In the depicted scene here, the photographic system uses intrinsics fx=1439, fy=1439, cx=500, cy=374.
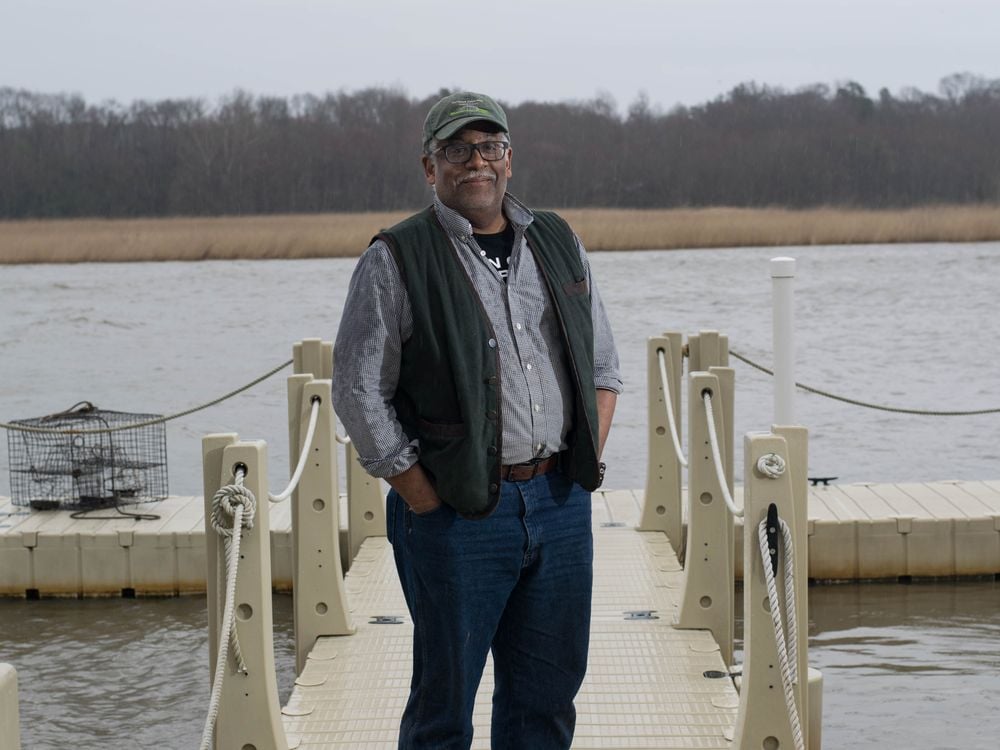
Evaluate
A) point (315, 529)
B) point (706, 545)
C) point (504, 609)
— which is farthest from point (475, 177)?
point (706, 545)

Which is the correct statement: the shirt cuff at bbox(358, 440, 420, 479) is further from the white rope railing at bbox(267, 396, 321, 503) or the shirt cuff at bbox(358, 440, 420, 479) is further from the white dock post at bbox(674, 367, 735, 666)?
the white dock post at bbox(674, 367, 735, 666)

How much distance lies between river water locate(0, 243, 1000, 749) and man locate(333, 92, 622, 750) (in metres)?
3.11

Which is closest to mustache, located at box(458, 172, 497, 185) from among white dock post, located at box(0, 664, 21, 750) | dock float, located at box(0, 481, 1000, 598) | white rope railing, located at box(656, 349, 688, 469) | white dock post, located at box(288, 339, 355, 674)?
white dock post, located at box(0, 664, 21, 750)

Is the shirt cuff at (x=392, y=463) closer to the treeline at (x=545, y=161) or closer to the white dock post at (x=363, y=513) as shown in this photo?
the white dock post at (x=363, y=513)

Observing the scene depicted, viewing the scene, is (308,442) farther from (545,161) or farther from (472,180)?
(545,161)

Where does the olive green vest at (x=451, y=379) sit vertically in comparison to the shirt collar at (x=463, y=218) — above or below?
below

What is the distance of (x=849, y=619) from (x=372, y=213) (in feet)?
150

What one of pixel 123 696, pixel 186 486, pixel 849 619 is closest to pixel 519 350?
pixel 123 696

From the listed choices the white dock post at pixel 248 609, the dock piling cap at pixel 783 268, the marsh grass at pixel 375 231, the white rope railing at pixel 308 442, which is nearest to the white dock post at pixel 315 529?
the white rope railing at pixel 308 442

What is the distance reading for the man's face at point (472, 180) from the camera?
121 inches

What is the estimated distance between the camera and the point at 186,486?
1312cm

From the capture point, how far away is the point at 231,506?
11.3 feet

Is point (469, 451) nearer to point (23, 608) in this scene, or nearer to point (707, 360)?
point (707, 360)

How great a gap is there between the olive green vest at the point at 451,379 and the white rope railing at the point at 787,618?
0.54 m
